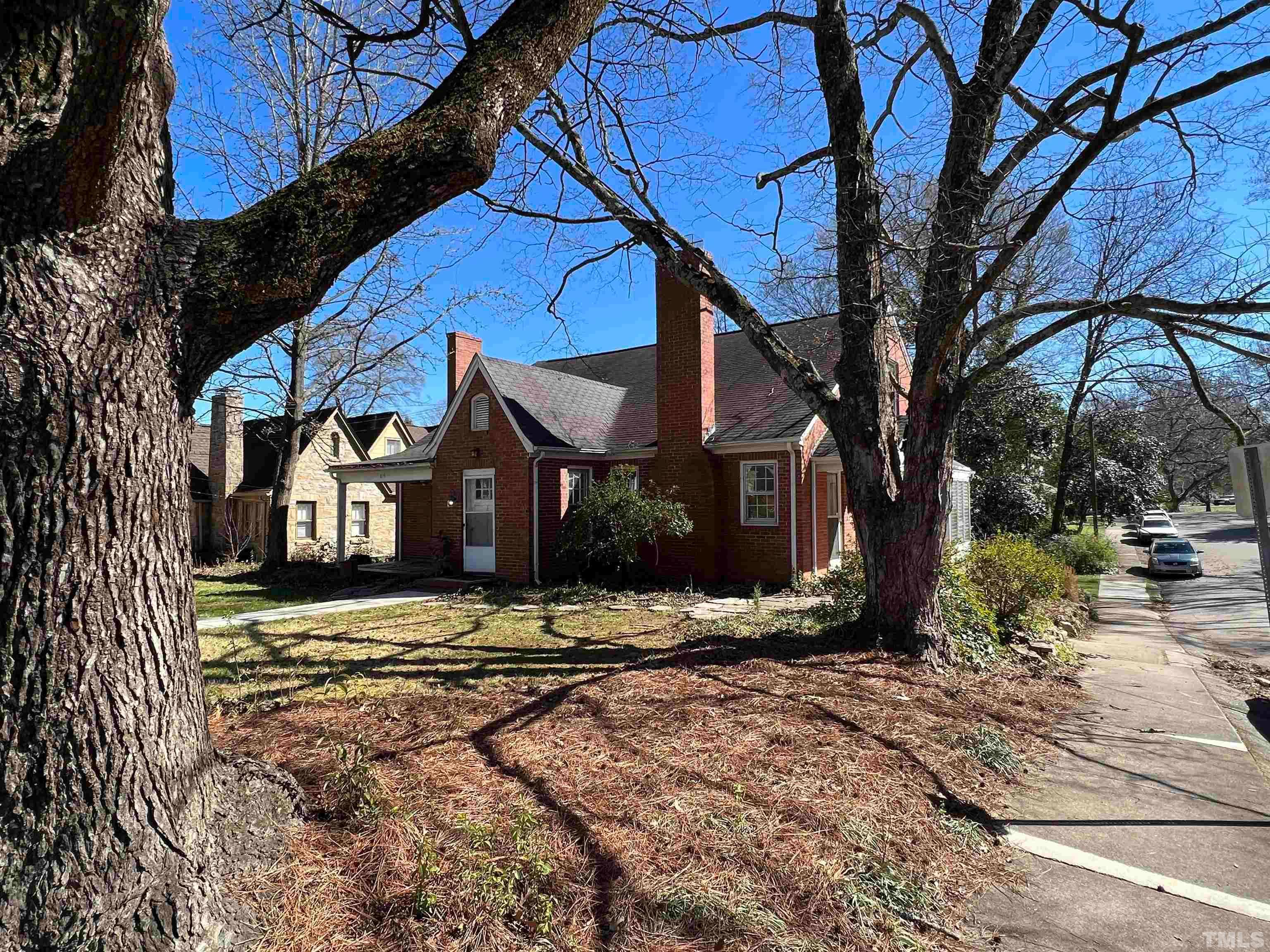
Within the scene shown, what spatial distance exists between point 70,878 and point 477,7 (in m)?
8.03

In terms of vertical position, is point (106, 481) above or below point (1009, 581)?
above

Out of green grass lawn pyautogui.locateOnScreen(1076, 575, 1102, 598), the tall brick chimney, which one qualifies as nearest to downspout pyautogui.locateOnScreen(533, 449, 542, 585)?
the tall brick chimney

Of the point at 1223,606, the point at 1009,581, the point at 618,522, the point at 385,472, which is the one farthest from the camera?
the point at 385,472

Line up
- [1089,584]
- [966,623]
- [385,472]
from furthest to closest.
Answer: [1089,584], [385,472], [966,623]

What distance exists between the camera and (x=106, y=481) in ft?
8.11

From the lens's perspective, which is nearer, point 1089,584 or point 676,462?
point 676,462

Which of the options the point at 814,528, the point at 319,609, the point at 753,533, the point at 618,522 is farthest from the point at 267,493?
the point at 814,528

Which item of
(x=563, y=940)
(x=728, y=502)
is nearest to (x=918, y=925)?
(x=563, y=940)

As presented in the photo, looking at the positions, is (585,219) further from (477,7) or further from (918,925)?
(918,925)

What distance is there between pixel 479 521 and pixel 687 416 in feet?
18.7

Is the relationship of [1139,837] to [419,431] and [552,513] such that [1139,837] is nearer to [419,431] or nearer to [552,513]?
[552,513]

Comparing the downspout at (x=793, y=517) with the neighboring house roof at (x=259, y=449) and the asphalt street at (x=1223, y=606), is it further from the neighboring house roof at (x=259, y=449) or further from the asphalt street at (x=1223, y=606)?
the neighboring house roof at (x=259, y=449)

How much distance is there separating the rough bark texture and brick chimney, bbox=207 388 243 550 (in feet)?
79.1

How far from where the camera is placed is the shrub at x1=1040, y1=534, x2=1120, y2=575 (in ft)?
71.3
